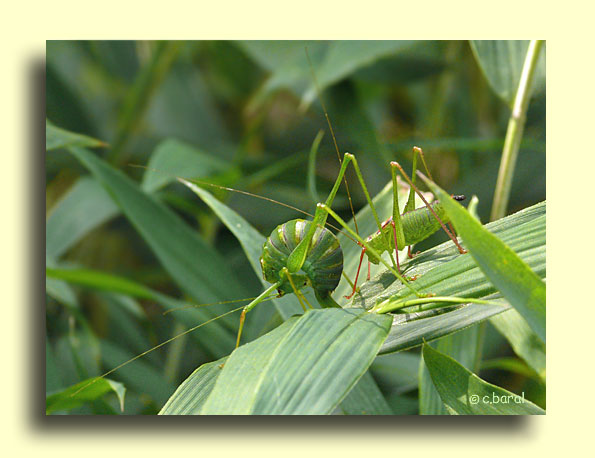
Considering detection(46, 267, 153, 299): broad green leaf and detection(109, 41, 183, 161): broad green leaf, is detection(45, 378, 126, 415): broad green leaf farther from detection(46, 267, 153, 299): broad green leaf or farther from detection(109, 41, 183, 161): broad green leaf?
detection(109, 41, 183, 161): broad green leaf

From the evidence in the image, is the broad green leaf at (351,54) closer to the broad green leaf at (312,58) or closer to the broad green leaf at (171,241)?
the broad green leaf at (312,58)

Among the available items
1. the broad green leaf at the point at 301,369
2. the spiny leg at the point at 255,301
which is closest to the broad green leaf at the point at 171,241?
the spiny leg at the point at 255,301

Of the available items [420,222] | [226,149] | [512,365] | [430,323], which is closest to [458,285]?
[430,323]

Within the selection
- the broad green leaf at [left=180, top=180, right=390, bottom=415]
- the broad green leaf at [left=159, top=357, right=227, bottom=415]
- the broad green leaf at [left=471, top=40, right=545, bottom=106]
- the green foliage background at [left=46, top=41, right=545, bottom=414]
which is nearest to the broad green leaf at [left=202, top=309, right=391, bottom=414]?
the broad green leaf at [left=159, top=357, right=227, bottom=415]

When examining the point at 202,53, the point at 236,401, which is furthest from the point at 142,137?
the point at 236,401

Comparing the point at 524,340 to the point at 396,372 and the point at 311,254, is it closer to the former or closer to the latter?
the point at 396,372

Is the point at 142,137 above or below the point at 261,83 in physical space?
below

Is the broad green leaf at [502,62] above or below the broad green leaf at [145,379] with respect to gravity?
above

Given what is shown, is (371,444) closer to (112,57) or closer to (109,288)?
(109,288)
